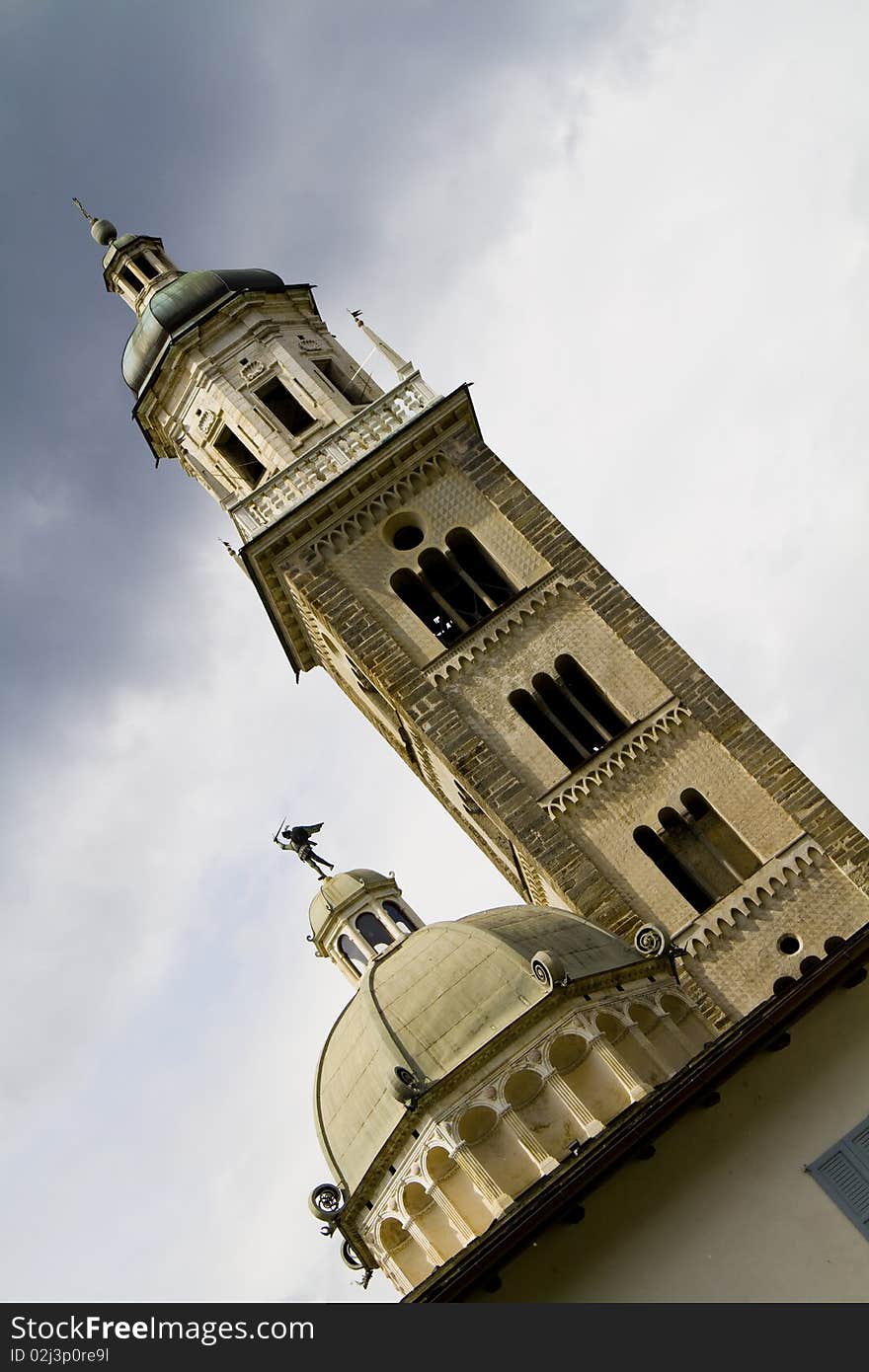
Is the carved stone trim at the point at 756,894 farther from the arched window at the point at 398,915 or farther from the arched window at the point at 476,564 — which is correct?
the arched window at the point at 476,564

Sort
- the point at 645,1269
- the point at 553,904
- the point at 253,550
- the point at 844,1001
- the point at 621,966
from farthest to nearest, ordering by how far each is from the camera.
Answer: the point at 253,550, the point at 553,904, the point at 621,966, the point at 844,1001, the point at 645,1269

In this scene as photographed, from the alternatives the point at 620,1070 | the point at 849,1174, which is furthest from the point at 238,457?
the point at 849,1174

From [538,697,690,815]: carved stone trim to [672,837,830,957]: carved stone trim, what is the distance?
→ 3.33 m

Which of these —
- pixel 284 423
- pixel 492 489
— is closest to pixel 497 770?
pixel 492 489

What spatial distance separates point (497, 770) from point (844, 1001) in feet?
36.8

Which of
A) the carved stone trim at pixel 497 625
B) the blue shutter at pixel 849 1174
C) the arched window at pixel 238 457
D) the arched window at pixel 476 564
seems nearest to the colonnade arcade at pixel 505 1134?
the blue shutter at pixel 849 1174

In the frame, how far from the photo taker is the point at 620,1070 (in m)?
20.9

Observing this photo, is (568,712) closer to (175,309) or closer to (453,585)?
(453,585)

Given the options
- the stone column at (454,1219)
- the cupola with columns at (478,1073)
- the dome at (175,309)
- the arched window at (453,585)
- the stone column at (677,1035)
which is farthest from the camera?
the dome at (175,309)

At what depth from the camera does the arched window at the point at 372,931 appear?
3019cm

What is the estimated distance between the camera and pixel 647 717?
2712 centimetres

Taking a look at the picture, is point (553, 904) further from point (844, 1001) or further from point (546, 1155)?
point (844, 1001)

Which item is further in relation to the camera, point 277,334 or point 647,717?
point 277,334

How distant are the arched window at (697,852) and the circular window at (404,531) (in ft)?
28.8
